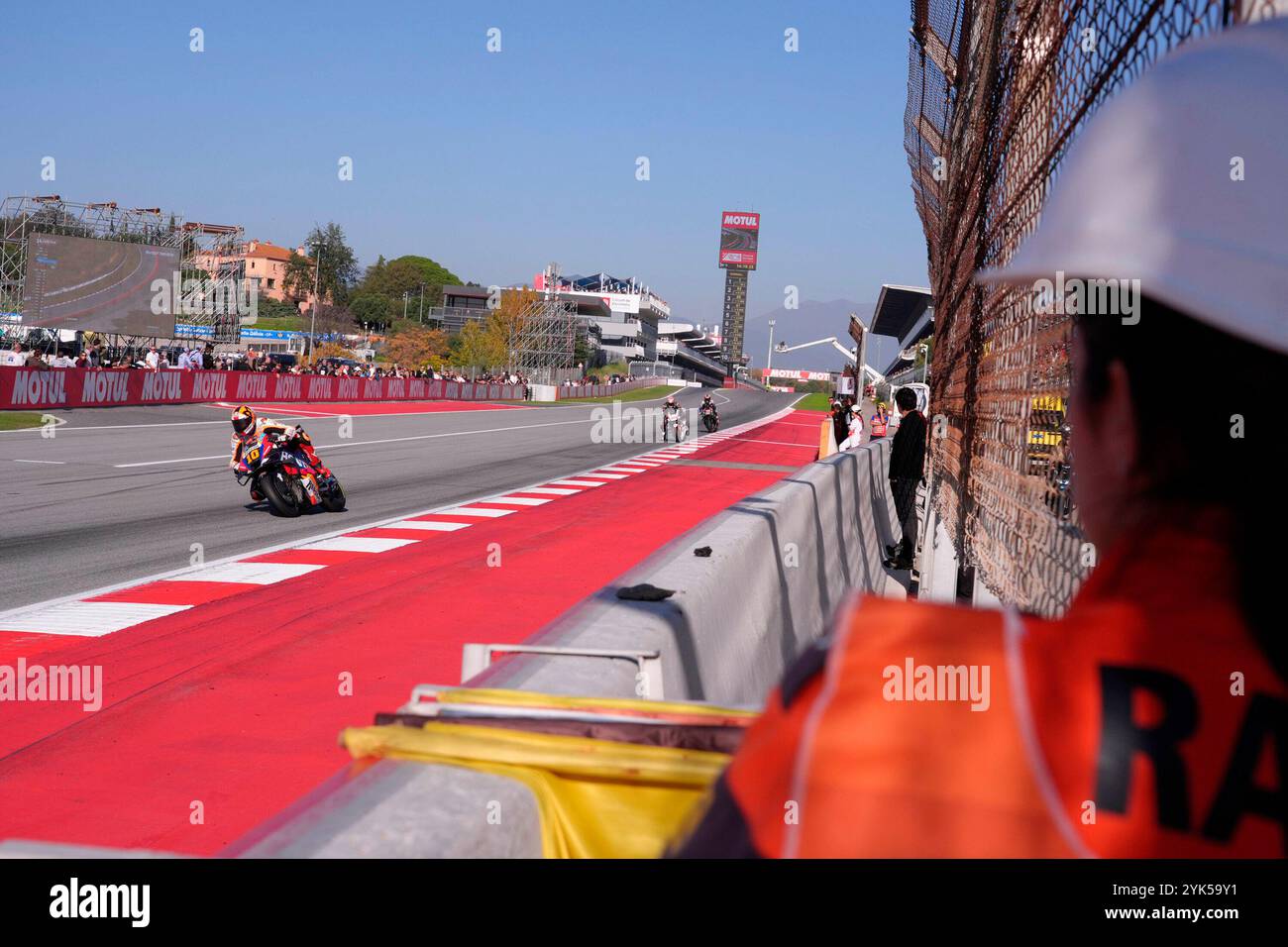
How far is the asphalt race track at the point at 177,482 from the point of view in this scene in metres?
10.0

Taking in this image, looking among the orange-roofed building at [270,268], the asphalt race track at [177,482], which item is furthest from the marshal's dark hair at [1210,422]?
the orange-roofed building at [270,268]

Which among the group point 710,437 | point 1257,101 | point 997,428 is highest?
point 1257,101

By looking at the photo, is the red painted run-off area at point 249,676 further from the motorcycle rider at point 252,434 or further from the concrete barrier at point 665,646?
the motorcycle rider at point 252,434

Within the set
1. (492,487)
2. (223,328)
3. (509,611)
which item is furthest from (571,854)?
(223,328)

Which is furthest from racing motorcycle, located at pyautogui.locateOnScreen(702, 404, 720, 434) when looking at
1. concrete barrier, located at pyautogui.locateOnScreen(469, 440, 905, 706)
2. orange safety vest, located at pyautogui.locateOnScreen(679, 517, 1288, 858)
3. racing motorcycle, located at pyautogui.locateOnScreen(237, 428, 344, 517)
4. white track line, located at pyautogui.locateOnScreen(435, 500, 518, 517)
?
orange safety vest, located at pyautogui.locateOnScreen(679, 517, 1288, 858)

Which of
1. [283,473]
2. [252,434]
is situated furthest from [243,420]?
[283,473]

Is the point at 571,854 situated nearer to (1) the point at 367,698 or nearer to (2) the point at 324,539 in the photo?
(1) the point at 367,698

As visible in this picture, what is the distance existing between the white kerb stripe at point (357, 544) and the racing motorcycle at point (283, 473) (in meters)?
1.87

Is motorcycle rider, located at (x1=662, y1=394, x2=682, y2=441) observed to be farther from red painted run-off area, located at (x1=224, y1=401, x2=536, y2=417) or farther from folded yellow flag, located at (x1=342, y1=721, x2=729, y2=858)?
folded yellow flag, located at (x1=342, y1=721, x2=729, y2=858)

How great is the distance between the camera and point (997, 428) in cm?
442

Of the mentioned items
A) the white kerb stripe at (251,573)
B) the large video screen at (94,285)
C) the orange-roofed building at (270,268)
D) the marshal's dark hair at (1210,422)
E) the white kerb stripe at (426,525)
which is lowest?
the white kerb stripe at (426,525)

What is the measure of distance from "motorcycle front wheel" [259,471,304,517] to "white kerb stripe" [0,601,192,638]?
5.10 metres

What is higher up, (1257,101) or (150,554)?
(1257,101)
